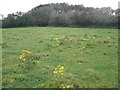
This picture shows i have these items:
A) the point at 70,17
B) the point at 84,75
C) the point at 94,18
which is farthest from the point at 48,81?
the point at 70,17

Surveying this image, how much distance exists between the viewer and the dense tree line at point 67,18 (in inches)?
1922

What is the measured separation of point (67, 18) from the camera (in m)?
55.2

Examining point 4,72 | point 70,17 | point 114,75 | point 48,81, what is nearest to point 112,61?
point 114,75

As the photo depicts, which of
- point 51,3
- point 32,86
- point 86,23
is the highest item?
Answer: point 51,3

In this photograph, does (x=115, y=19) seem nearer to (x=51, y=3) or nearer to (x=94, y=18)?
(x=94, y=18)

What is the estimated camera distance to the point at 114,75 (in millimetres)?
7668

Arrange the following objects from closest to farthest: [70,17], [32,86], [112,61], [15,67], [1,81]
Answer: [32,86] → [1,81] → [15,67] → [112,61] → [70,17]

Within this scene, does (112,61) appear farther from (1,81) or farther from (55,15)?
(55,15)

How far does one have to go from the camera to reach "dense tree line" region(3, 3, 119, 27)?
48.8 meters

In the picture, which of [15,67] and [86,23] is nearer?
[15,67]

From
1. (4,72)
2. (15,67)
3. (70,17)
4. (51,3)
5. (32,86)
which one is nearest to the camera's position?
(32,86)

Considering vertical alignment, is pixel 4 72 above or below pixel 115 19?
below

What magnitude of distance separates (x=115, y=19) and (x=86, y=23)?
8.55 m

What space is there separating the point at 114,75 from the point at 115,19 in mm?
43487
